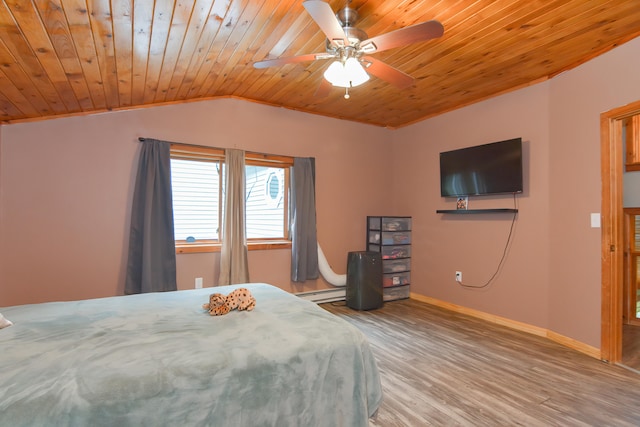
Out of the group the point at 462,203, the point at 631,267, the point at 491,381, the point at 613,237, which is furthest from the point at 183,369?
the point at 631,267

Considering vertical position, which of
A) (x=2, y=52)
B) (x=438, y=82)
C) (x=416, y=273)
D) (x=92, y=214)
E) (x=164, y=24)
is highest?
(x=438, y=82)

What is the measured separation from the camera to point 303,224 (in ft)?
13.8

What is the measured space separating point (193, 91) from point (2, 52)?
1.65 m

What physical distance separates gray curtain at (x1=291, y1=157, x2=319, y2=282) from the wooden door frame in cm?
285

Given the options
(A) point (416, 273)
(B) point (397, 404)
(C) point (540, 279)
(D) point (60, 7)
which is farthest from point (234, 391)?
(A) point (416, 273)

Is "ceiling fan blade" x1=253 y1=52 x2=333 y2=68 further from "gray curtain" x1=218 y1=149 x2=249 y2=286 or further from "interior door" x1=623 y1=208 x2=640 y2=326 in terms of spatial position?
"interior door" x1=623 y1=208 x2=640 y2=326

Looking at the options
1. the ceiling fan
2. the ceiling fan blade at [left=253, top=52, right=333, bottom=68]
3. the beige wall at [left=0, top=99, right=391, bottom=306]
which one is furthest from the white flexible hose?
the ceiling fan blade at [left=253, top=52, right=333, bottom=68]

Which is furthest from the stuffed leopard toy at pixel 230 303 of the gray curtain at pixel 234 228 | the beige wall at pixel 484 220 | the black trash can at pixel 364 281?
the beige wall at pixel 484 220

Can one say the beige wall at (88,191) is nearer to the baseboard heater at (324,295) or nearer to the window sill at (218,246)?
the window sill at (218,246)

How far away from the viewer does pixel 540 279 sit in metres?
3.32

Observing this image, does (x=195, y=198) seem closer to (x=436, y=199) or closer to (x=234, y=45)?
(x=234, y=45)

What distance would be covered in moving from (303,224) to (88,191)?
2.27 meters

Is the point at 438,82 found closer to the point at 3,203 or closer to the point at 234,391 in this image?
the point at 234,391

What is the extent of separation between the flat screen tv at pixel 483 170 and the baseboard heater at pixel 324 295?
188 centimetres
